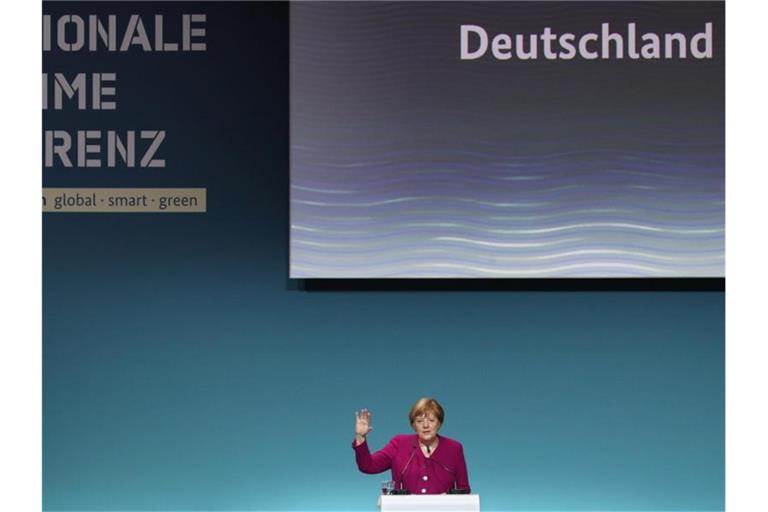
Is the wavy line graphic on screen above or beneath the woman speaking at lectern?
above

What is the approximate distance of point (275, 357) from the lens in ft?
16.2

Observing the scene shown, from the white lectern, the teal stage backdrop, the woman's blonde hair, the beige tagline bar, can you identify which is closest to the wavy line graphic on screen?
the teal stage backdrop

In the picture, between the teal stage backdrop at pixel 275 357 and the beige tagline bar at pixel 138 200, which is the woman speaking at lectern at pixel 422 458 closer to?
the teal stage backdrop at pixel 275 357

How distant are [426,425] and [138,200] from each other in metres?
2.06

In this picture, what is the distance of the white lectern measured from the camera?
290 centimetres

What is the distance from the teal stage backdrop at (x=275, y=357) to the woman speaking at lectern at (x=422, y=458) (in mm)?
1144

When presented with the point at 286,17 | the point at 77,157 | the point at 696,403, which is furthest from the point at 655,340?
the point at 77,157

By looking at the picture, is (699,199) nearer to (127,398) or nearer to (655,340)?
(655,340)

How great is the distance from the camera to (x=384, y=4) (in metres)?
4.82

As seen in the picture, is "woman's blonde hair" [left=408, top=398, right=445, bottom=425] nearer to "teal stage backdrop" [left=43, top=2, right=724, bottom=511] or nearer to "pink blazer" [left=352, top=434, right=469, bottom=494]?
"pink blazer" [left=352, top=434, right=469, bottom=494]

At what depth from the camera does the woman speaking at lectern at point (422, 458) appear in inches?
146

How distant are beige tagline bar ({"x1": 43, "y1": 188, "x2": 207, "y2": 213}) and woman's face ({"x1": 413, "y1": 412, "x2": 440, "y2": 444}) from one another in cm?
180

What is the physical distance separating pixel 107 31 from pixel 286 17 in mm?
901

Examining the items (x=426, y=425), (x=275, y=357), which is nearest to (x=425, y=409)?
(x=426, y=425)
